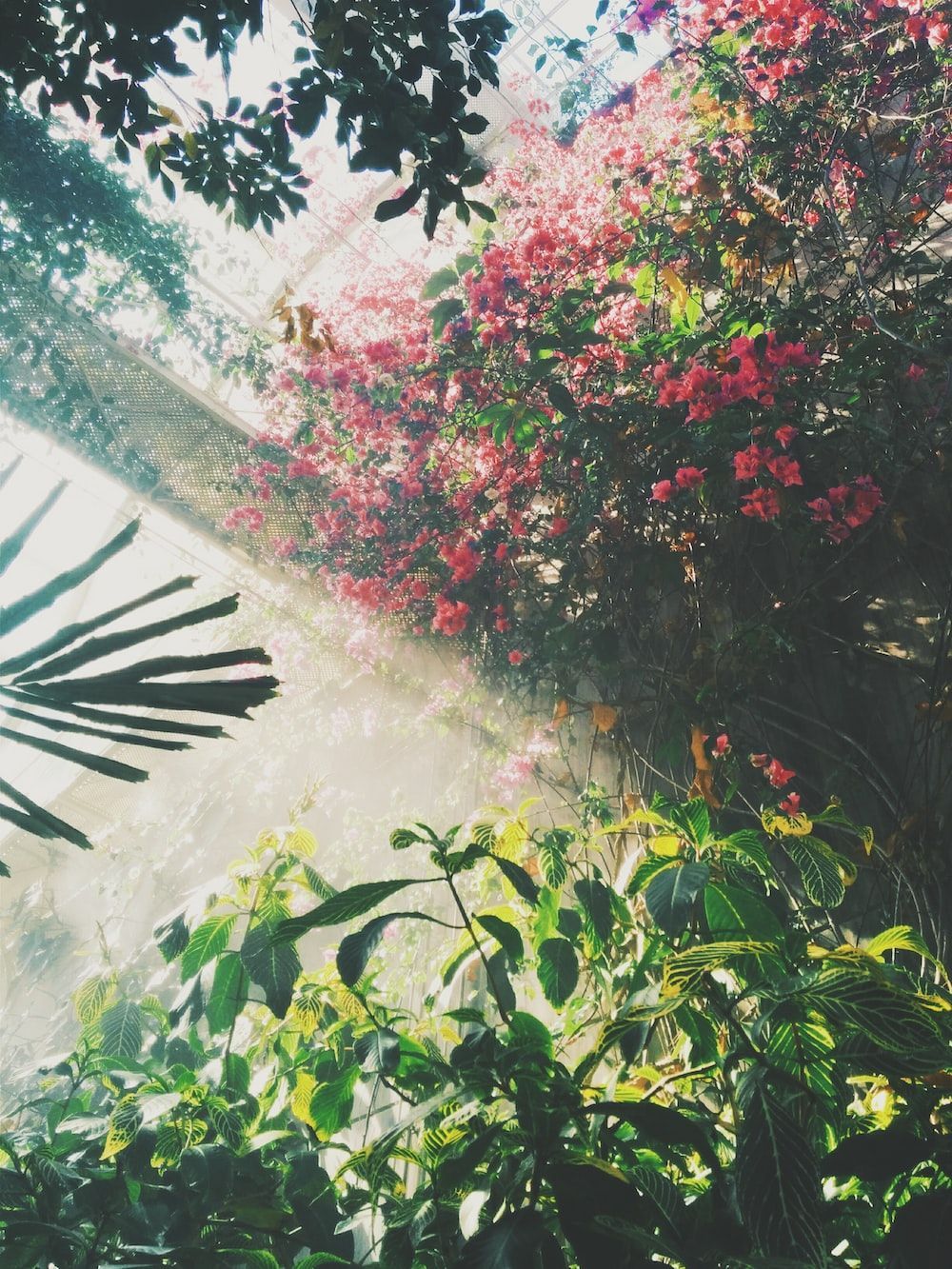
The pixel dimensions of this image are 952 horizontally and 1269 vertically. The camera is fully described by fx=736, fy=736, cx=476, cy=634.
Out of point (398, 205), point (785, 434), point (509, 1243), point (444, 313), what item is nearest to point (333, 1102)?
point (509, 1243)

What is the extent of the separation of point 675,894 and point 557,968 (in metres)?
0.34

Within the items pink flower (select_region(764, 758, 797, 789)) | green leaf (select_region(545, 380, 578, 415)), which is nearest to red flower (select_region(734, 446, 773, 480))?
green leaf (select_region(545, 380, 578, 415))

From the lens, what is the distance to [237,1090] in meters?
1.16

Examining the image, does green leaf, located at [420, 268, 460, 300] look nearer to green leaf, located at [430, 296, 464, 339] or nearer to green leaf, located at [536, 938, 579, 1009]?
green leaf, located at [430, 296, 464, 339]

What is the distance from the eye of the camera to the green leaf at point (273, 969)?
102 cm

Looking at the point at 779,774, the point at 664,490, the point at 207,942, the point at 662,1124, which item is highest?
the point at 664,490

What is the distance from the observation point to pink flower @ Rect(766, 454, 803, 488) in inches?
62.2

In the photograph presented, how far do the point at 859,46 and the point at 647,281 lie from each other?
91 cm

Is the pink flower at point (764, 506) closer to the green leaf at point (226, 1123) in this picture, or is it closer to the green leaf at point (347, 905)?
the green leaf at point (347, 905)

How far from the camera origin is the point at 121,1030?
1276 mm

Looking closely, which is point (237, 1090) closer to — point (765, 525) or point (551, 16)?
point (765, 525)

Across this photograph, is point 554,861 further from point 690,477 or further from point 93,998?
point 690,477

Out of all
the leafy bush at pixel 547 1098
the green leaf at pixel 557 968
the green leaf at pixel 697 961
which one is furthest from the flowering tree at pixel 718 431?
the green leaf at pixel 697 961

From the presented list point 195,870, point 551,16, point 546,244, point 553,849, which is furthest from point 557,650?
point 551,16
